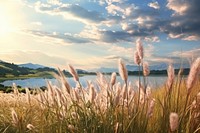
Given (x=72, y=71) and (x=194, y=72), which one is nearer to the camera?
(x=194, y=72)

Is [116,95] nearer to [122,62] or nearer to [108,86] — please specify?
[108,86]

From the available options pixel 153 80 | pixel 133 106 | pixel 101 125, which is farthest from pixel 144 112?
pixel 153 80

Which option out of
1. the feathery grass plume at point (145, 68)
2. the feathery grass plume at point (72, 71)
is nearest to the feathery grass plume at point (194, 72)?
the feathery grass plume at point (145, 68)

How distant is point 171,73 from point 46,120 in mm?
1849

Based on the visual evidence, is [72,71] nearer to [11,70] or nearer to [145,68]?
[145,68]

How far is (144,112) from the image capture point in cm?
430

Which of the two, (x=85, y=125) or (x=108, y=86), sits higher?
(x=108, y=86)

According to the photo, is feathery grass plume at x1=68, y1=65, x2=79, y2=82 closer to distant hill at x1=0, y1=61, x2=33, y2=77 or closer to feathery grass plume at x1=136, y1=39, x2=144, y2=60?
feathery grass plume at x1=136, y1=39, x2=144, y2=60

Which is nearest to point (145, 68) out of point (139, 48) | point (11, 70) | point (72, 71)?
point (139, 48)

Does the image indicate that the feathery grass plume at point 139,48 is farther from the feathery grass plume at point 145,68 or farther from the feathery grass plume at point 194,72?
the feathery grass plume at point 194,72

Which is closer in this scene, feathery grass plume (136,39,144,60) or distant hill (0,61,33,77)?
feathery grass plume (136,39,144,60)

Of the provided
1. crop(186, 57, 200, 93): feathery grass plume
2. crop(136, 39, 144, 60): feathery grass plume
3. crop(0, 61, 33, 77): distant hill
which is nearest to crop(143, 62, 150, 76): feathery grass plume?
crop(136, 39, 144, 60): feathery grass plume

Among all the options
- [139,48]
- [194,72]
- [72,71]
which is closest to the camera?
[194,72]

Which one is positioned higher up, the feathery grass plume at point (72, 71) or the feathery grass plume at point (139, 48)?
the feathery grass plume at point (139, 48)
